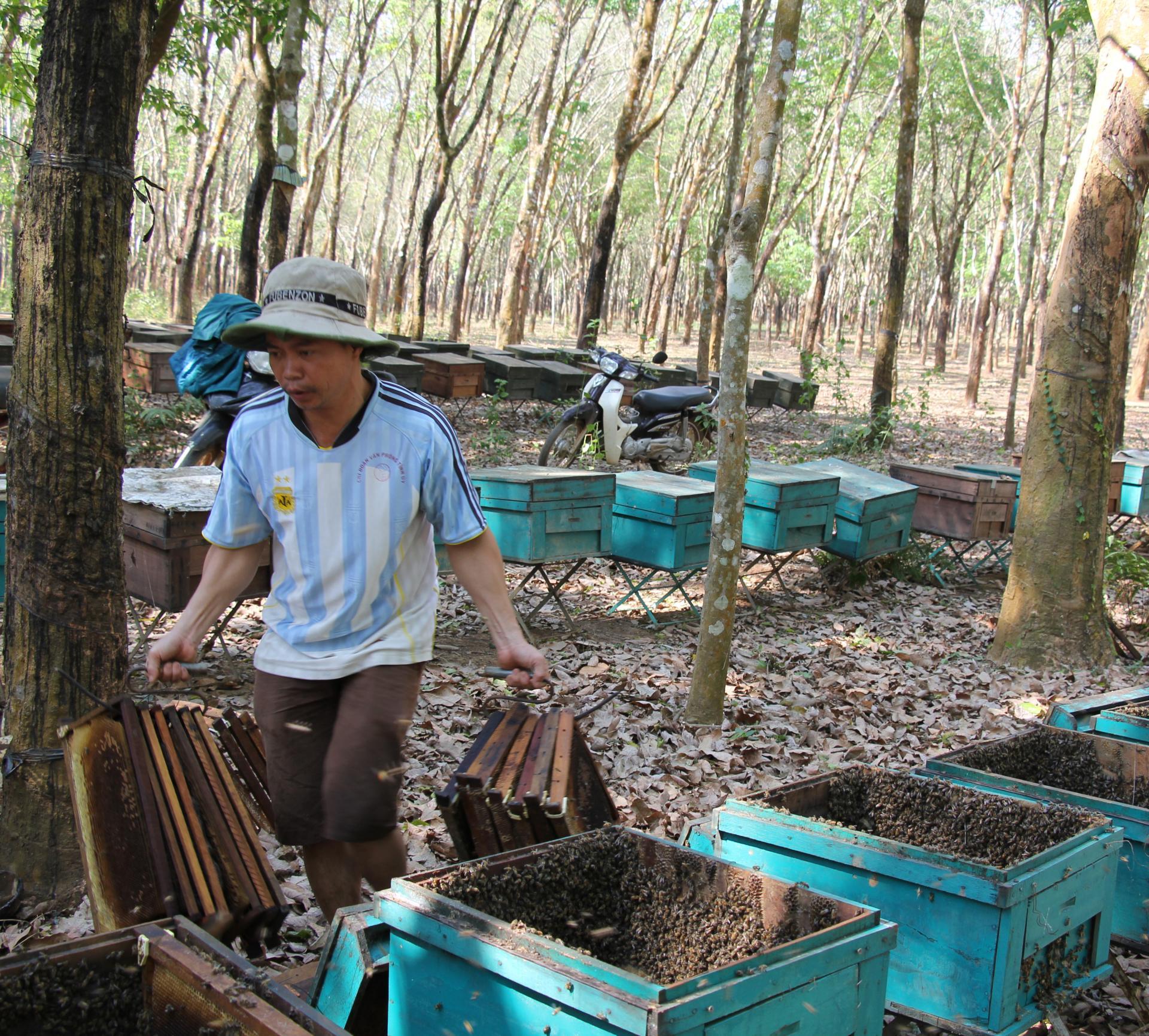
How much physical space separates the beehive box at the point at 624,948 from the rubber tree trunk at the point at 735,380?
312 cm

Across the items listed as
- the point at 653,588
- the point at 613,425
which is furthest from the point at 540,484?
the point at 613,425

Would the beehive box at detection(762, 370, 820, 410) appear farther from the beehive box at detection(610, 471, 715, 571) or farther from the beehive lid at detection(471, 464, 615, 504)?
the beehive lid at detection(471, 464, 615, 504)

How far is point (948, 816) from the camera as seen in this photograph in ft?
12.4

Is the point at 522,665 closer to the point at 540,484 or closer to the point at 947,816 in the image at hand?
the point at 947,816

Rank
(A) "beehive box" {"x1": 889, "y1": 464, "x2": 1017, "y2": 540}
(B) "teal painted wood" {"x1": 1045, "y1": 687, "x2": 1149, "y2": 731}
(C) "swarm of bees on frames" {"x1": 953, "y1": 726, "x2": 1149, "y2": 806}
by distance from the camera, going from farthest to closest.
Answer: (A) "beehive box" {"x1": 889, "y1": 464, "x2": 1017, "y2": 540} → (B) "teal painted wood" {"x1": 1045, "y1": 687, "x2": 1149, "y2": 731} → (C) "swarm of bees on frames" {"x1": 953, "y1": 726, "x2": 1149, "y2": 806}

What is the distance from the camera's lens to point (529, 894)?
2.93 m

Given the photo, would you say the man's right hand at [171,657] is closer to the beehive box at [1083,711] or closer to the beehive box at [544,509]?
the beehive box at [1083,711]

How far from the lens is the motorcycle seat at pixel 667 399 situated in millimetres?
13156

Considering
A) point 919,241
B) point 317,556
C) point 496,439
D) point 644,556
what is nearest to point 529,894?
point 317,556

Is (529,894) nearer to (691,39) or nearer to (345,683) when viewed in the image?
(345,683)

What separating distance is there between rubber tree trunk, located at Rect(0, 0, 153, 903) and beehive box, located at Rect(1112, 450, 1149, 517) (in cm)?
1077

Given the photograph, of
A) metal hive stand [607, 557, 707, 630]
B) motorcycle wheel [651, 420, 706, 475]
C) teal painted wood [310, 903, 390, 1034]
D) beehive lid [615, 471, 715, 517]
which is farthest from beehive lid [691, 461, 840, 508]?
teal painted wood [310, 903, 390, 1034]

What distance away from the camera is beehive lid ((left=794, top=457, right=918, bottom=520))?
8.98m

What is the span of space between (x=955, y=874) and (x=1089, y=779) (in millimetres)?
1868
